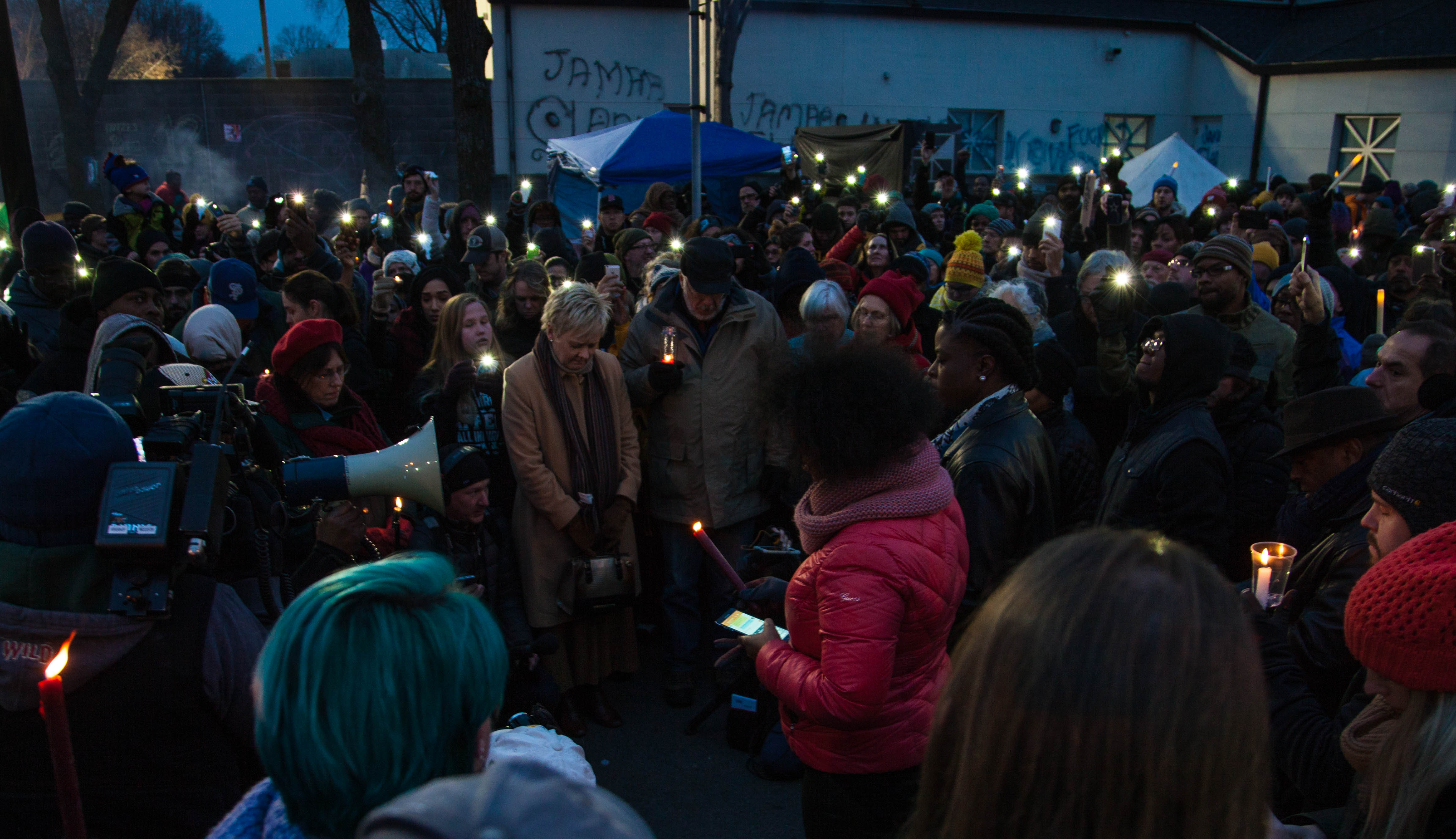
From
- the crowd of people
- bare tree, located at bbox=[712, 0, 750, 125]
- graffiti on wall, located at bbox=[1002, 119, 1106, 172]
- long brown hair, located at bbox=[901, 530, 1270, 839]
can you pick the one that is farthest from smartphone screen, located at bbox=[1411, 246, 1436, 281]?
graffiti on wall, located at bbox=[1002, 119, 1106, 172]

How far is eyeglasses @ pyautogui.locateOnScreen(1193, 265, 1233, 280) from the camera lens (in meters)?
4.81

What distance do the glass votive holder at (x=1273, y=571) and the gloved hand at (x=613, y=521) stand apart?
2.68 m

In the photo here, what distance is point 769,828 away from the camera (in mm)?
3602

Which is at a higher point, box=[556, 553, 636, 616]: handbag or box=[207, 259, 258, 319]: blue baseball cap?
box=[207, 259, 258, 319]: blue baseball cap

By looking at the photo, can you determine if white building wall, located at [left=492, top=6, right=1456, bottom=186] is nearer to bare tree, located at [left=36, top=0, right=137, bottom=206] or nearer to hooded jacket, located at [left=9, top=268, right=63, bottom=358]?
bare tree, located at [left=36, top=0, right=137, bottom=206]

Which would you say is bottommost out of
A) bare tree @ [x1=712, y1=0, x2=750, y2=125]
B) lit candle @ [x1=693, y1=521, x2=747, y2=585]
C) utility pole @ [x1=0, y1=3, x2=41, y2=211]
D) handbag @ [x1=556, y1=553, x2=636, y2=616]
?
handbag @ [x1=556, y1=553, x2=636, y2=616]

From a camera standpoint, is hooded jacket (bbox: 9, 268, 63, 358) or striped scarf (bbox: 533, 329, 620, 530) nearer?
striped scarf (bbox: 533, 329, 620, 530)

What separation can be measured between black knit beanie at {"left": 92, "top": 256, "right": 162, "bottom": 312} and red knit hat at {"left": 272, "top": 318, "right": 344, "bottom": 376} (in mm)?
1115

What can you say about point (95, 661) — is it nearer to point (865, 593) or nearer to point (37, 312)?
point (865, 593)

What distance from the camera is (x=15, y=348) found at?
458 cm

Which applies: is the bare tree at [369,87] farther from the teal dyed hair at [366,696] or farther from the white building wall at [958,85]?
the teal dyed hair at [366,696]

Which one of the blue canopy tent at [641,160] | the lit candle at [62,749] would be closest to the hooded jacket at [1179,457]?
the lit candle at [62,749]

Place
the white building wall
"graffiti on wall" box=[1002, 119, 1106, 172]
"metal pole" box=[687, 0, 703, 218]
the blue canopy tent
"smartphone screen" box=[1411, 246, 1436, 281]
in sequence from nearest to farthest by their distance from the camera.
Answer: "smartphone screen" box=[1411, 246, 1436, 281], "metal pole" box=[687, 0, 703, 218], the blue canopy tent, the white building wall, "graffiti on wall" box=[1002, 119, 1106, 172]

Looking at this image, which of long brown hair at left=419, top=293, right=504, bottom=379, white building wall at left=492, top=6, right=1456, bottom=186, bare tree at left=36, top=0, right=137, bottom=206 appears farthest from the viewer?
white building wall at left=492, top=6, right=1456, bottom=186
